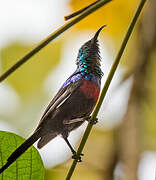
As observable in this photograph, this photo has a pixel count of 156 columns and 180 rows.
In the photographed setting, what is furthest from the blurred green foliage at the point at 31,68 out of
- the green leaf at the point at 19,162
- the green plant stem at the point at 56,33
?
the green plant stem at the point at 56,33

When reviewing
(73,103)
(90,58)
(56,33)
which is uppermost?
(56,33)

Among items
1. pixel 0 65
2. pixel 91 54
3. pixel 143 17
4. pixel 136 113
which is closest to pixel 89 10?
pixel 91 54

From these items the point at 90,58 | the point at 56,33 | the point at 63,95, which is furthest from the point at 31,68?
the point at 56,33

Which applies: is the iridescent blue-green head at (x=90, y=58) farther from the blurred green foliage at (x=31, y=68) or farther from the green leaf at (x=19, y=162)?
the green leaf at (x=19, y=162)

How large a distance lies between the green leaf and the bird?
46.3 inches

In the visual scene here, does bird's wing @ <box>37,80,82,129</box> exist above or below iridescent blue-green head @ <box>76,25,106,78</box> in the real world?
below

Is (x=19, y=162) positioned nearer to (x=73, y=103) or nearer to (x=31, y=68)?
(x=73, y=103)

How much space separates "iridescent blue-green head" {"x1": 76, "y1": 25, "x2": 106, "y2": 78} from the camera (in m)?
3.61

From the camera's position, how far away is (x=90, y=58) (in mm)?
3742

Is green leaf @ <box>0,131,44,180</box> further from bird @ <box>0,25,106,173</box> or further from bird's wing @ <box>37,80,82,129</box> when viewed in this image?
bird's wing @ <box>37,80,82,129</box>

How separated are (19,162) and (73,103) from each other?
5.02 ft

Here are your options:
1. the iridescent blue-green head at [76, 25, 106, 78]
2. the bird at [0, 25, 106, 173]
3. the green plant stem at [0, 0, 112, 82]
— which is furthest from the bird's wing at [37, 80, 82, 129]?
the green plant stem at [0, 0, 112, 82]

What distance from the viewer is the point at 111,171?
3758mm

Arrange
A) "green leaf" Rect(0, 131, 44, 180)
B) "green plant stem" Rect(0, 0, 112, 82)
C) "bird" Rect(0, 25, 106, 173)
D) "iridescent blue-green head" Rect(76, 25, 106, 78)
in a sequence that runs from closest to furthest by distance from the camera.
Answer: "green plant stem" Rect(0, 0, 112, 82)
"green leaf" Rect(0, 131, 44, 180)
"bird" Rect(0, 25, 106, 173)
"iridescent blue-green head" Rect(76, 25, 106, 78)
